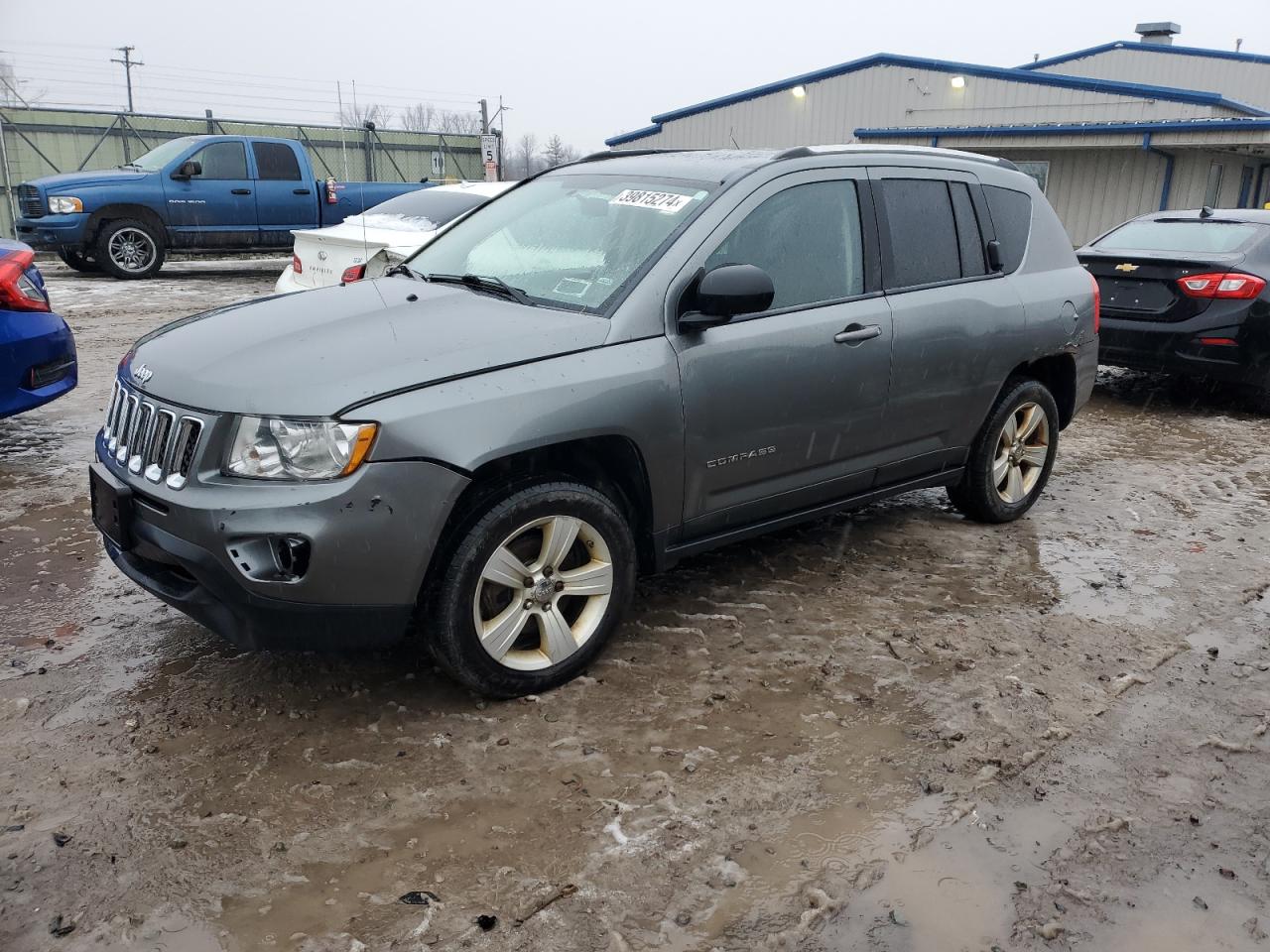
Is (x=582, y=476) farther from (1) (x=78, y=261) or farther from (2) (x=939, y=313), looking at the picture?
(1) (x=78, y=261)

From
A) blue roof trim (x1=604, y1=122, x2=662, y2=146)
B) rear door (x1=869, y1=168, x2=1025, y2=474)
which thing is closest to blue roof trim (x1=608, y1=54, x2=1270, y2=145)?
blue roof trim (x1=604, y1=122, x2=662, y2=146)

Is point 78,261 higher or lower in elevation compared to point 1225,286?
lower

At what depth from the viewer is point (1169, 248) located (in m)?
8.50

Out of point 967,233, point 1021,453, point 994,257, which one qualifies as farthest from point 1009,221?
point 1021,453

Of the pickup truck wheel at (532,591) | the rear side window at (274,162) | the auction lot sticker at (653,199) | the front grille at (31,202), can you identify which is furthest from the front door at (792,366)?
the rear side window at (274,162)

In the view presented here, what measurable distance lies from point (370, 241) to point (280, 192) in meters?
7.94

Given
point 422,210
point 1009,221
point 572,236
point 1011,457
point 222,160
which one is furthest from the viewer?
point 222,160

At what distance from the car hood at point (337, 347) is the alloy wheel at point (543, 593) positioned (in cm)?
59

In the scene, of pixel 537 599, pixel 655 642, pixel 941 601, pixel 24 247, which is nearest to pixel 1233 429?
pixel 941 601

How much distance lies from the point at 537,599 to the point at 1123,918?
1.90 metres

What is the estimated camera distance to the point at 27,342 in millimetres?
5430

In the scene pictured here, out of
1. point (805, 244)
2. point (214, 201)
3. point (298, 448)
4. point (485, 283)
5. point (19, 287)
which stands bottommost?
point (298, 448)

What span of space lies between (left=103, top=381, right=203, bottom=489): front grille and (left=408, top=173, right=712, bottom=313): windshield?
1307 millimetres

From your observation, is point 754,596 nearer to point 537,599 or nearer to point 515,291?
point 537,599
